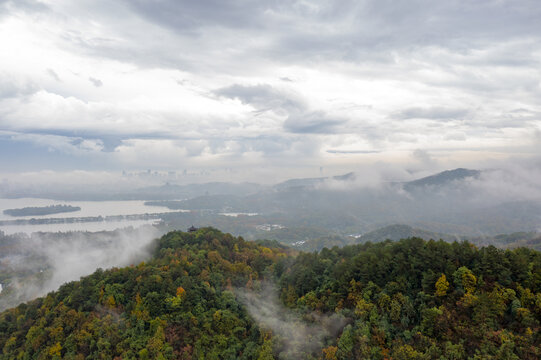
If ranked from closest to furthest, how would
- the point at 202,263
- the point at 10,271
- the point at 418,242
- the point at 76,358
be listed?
the point at 76,358
the point at 418,242
the point at 202,263
the point at 10,271

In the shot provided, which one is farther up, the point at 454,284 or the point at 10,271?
the point at 454,284

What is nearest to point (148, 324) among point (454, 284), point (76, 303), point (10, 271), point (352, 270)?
point (76, 303)

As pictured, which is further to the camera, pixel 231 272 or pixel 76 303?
pixel 231 272

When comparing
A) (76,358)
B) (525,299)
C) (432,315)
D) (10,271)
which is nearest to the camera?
(525,299)

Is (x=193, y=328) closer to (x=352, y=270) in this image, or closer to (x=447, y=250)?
(x=352, y=270)

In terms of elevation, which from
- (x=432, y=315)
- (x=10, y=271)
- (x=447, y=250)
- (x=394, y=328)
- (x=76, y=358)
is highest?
(x=447, y=250)

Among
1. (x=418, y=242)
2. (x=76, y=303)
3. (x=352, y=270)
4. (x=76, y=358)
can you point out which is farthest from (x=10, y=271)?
(x=418, y=242)
